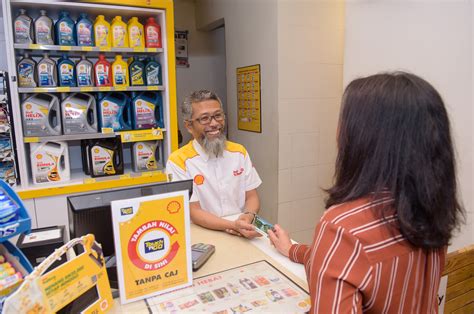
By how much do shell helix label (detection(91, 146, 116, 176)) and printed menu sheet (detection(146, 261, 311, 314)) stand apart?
166 cm

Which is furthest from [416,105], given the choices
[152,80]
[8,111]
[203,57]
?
[203,57]

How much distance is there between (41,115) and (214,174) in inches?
50.6

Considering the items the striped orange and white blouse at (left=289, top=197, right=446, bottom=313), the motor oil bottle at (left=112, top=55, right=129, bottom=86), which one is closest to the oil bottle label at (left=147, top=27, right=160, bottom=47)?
the motor oil bottle at (left=112, top=55, right=129, bottom=86)

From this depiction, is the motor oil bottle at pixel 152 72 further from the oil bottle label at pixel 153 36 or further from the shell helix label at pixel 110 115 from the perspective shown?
the shell helix label at pixel 110 115

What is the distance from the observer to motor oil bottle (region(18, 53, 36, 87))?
232 cm

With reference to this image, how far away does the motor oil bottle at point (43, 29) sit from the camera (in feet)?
7.63

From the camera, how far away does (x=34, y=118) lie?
93.9 inches

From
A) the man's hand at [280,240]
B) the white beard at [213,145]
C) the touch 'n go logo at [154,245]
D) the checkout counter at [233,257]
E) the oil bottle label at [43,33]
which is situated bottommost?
the checkout counter at [233,257]

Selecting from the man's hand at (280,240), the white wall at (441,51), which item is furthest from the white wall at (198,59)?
the man's hand at (280,240)

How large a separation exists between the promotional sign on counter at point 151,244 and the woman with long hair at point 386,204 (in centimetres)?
47

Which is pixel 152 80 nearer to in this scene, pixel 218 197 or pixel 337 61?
pixel 218 197

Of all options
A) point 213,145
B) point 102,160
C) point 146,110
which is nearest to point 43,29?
point 146,110

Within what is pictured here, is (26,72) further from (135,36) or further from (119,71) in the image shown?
(135,36)

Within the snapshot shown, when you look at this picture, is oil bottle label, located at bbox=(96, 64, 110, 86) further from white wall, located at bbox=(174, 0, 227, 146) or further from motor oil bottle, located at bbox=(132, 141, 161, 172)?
white wall, located at bbox=(174, 0, 227, 146)
